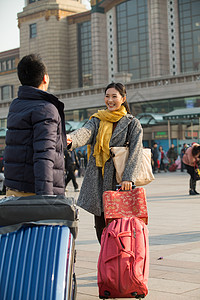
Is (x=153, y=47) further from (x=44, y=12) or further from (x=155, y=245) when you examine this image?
(x=155, y=245)

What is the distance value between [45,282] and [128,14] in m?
67.8

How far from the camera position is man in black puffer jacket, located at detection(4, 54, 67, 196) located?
3518 mm

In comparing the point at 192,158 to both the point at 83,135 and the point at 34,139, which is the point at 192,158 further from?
the point at 34,139

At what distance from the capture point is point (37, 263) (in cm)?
299

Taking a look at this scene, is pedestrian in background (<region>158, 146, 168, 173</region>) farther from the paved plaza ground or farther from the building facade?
the paved plaza ground

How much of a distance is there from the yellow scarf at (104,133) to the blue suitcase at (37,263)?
5.71ft

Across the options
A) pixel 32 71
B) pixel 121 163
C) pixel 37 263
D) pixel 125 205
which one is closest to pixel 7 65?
pixel 121 163

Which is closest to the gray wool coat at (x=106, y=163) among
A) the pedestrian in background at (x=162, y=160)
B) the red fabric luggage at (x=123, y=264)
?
the red fabric luggage at (x=123, y=264)

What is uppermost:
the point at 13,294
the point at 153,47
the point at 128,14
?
the point at 128,14

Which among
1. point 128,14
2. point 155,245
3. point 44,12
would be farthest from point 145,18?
point 155,245

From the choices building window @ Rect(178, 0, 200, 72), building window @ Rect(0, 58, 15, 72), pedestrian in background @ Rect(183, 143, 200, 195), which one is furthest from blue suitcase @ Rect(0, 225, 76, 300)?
building window @ Rect(0, 58, 15, 72)

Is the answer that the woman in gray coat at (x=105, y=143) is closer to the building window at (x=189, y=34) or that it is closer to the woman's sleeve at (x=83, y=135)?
the woman's sleeve at (x=83, y=135)

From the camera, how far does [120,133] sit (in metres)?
4.81

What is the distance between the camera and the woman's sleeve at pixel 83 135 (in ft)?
15.1
